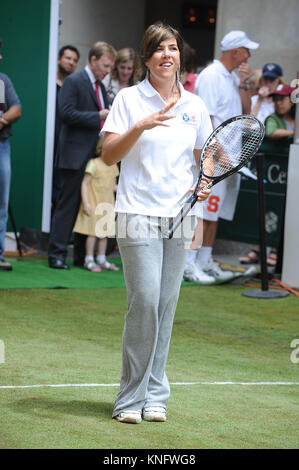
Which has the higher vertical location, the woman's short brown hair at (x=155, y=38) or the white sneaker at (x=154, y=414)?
the woman's short brown hair at (x=155, y=38)

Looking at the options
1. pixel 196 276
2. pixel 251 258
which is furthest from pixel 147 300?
pixel 251 258

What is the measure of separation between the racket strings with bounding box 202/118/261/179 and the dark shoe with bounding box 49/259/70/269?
5.43 meters

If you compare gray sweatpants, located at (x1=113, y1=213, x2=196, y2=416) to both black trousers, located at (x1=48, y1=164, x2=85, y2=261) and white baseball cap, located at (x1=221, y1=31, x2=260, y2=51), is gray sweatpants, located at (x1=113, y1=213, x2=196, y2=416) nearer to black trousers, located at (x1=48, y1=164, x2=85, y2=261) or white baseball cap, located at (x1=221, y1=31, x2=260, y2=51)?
white baseball cap, located at (x1=221, y1=31, x2=260, y2=51)

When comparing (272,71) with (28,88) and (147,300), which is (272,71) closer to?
(28,88)

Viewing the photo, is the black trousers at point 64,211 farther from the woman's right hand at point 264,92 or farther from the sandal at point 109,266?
the woman's right hand at point 264,92

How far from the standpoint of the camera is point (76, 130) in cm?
1040

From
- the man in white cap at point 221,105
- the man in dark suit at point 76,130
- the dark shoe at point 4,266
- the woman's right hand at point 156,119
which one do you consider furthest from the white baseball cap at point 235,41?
the woman's right hand at point 156,119

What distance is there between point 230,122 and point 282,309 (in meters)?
4.03

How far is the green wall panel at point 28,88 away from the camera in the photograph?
11.7 metres

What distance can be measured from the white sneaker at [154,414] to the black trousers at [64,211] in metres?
5.72

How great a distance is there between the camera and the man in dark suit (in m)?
10.2

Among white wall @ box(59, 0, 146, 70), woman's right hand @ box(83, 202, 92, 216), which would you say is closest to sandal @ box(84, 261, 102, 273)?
woman's right hand @ box(83, 202, 92, 216)

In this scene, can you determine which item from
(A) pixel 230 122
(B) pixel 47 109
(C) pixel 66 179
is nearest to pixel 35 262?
(C) pixel 66 179

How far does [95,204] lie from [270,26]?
4.87 metres
